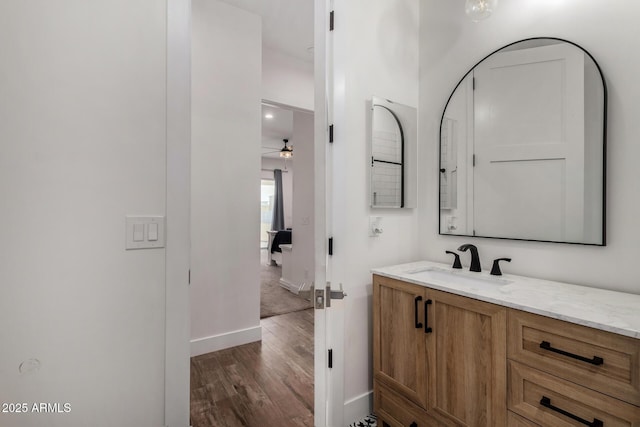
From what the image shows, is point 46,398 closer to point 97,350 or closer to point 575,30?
point 97,350

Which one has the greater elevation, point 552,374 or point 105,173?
point 105,173

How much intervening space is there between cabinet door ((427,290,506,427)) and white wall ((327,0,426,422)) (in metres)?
0.44

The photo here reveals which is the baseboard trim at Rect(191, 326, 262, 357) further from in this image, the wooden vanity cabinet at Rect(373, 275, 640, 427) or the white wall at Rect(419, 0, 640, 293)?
the white wall at Rect(419, 0, 640, 293)

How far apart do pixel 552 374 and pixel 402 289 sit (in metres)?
0.67

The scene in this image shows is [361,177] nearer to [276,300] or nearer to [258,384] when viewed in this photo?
[258,384]

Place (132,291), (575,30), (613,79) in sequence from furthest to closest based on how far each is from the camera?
1. (575,30)
2. (613,79)
3. (132,291)

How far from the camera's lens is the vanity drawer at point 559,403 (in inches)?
34.6

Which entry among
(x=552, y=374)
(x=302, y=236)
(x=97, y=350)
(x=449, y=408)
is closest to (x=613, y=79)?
(x=552, y=374)

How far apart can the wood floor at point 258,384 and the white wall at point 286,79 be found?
2.54 metres

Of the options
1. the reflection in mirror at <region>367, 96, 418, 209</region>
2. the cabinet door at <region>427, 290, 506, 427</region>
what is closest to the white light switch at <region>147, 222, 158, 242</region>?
the reflection in mirror at <region>367, 96, 418, 209</region>

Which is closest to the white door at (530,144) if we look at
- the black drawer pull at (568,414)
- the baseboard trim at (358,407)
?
the black drawer pull at (568,414)

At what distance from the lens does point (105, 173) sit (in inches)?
42.5

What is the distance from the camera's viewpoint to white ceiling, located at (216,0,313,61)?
101 inches

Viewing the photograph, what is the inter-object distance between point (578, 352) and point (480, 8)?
5.14 feet
